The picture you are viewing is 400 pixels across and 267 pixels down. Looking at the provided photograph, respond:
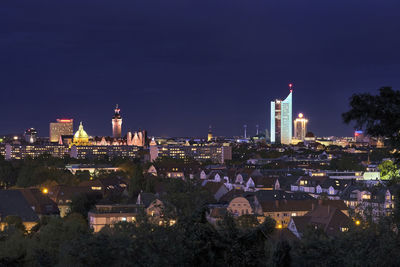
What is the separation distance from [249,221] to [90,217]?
14.4 metres

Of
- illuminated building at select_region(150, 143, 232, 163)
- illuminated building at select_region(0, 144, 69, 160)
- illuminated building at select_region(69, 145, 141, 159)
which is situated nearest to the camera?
illuminated building at select_region(69, 145, 141, 159)

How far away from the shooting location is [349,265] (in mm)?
17172

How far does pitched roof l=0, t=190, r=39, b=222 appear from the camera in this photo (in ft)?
146

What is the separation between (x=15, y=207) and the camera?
46156 mm

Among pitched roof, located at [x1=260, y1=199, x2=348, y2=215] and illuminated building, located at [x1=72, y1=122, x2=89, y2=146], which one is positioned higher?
illuminated building, located at [x1=72, y1=122, x2=89, y2=146]

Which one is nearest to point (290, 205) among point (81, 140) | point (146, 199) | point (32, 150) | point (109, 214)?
point (146, 199)

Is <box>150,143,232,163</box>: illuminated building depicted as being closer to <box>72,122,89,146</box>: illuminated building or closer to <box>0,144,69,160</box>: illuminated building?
<box>72,122,89,146</box>: illuminated building

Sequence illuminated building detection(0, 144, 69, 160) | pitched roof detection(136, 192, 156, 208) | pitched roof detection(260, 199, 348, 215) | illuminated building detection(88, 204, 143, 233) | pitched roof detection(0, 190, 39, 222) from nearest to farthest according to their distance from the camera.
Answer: illuminated building detection(88, 204, 143, 233)
pitched roof detection(0, 190, 39, 222)
pitched roof detection(136, 192, 156, 208)
pitched roof detection(260, 199, 348, 215)
illuminated building detection(0, 144, 69, 160)

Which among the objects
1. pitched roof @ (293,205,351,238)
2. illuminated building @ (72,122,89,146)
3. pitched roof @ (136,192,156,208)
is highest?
illuminated building @ (72,122,89,146)

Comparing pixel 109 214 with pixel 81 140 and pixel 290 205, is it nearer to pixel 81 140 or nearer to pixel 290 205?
pixel 290 205

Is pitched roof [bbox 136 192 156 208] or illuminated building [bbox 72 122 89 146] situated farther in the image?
illuminated building [bbox 72 122 89 146]

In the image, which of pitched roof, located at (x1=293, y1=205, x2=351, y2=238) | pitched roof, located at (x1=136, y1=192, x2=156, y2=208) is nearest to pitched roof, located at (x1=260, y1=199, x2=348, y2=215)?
pitched roof, located at (x1=293, y1=205, x2=351, y2=238)

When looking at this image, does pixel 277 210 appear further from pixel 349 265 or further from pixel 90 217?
pixel 349 265

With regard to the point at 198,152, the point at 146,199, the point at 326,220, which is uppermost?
the point at 198,152
